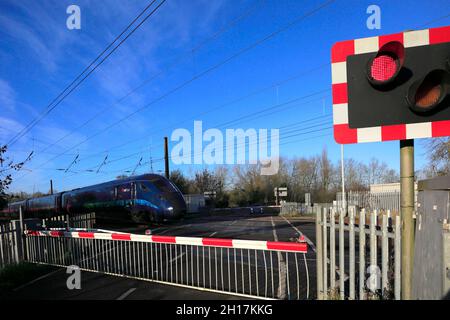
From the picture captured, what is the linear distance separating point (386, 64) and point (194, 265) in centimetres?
691

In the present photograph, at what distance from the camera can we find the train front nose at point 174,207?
62.8ft

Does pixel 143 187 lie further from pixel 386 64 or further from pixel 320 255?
pixel 386 64

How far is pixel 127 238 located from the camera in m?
7.06

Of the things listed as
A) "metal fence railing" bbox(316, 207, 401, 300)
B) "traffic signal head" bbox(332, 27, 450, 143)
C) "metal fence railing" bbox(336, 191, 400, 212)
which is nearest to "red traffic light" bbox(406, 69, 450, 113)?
"traffic signal head" bbox(332, 27, 450, 143)

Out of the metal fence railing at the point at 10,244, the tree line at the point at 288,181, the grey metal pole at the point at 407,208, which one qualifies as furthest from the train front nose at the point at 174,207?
the tree line at the point at 288,181

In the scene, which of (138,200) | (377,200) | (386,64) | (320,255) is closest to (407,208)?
(386,64)

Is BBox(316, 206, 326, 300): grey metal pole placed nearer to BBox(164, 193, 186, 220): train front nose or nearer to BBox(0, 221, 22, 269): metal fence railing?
BBox(0, 221, 22, 269): metal fence railing

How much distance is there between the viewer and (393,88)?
7.98 feet

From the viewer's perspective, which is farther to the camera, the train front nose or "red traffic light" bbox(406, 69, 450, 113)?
the train front nose

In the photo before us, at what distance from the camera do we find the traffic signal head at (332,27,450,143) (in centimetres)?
235

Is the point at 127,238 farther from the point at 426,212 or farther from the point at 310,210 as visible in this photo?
the point at 310,210

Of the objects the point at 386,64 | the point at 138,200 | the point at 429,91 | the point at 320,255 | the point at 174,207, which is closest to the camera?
the point at 429,91

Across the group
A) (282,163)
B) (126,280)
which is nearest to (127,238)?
(126,280)
